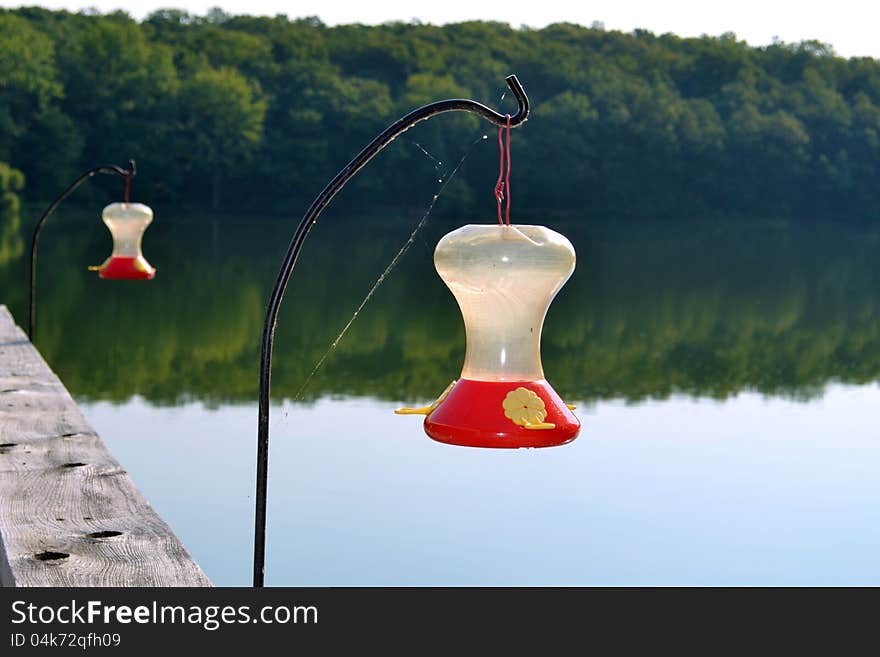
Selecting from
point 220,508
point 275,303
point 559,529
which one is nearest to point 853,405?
point 559,529

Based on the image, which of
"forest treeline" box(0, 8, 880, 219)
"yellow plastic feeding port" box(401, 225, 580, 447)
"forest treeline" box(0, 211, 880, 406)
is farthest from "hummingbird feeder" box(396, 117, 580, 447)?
"forest treeline" box(0, 8, 880, 219)

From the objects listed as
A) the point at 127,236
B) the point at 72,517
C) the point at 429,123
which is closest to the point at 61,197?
the point at 127,236

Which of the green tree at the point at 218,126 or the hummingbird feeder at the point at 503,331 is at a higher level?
the hummingbird feeder at the point at 503,331

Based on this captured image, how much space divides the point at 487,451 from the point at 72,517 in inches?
285

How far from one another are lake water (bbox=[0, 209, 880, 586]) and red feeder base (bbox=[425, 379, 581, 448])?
5.10 metres

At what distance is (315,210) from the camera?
3.38 meters

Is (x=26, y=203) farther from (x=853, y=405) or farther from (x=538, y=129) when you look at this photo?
(x=853, y=405)

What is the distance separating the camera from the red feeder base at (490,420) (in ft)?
10.4

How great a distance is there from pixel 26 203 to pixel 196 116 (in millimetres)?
9104

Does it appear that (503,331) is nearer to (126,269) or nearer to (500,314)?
(500,314)

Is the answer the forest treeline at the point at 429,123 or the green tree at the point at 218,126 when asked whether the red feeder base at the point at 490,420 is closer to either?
the forest treeline at the point at 429,123

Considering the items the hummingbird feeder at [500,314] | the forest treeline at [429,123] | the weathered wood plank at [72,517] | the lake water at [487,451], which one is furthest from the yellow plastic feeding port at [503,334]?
the forest treeline at [429,123]

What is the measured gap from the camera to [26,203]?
5212cm

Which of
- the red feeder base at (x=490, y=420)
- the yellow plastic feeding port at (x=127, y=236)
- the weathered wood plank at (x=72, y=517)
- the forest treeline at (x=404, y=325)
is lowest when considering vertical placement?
the forest treeline at (x=404, y=325)
